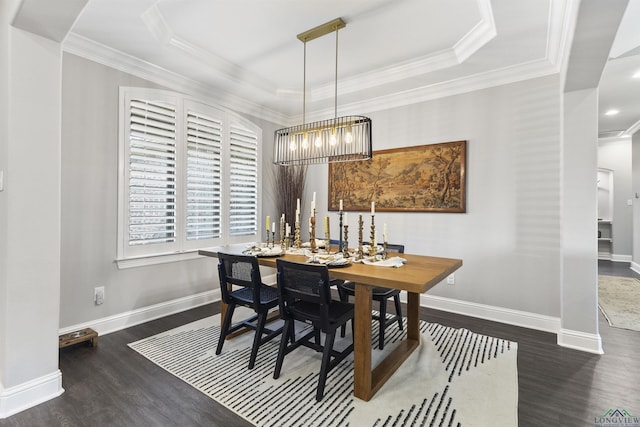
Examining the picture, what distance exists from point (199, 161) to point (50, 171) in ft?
5.98

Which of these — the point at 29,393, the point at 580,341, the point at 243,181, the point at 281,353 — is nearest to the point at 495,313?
the point at 580,341

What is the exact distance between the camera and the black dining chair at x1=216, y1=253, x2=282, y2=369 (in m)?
2.40

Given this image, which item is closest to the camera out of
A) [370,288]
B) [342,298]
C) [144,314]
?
[370,288]

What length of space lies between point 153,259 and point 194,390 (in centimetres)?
174

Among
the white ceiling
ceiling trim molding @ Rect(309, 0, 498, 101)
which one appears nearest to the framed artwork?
the white ceiling

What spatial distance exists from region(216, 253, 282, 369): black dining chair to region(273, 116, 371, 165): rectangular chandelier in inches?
51.3

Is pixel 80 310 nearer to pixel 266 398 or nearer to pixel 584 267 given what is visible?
pixel 266 398

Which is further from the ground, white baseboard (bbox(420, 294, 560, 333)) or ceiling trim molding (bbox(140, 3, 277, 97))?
ceiling trim molding (bbox(140, 3, 277, 97))

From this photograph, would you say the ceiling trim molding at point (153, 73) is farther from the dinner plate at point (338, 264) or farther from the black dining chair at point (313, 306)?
the dinner plate at point (338, 264)

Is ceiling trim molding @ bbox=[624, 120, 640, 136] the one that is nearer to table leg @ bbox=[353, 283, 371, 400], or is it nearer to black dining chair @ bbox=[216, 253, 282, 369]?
table leg @ bbox=[353, 283, 371, 400]

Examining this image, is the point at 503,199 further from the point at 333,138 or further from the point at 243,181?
the point at 243,181

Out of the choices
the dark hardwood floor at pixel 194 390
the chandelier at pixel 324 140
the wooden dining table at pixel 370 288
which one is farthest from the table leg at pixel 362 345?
the chandelier at pixel 324 140

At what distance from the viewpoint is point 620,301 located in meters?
4.12

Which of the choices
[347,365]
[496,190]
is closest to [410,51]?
[496,190]
